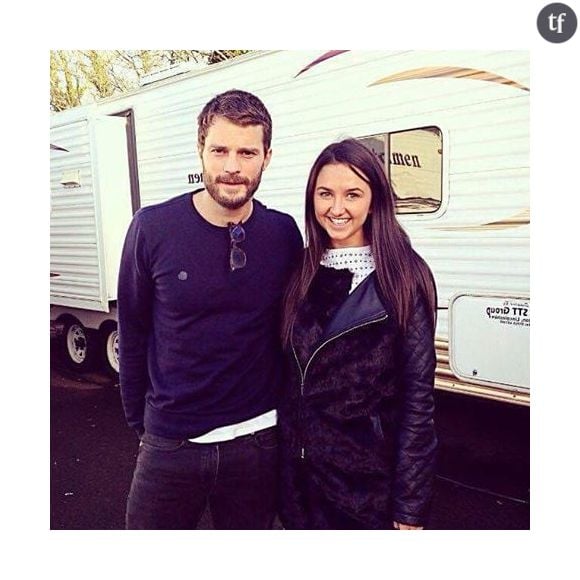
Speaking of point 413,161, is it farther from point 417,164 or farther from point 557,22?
point 557,22

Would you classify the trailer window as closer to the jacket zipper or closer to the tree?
the tree

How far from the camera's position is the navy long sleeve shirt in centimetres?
157

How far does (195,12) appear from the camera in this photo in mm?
1889

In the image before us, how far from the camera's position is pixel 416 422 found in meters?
1.54

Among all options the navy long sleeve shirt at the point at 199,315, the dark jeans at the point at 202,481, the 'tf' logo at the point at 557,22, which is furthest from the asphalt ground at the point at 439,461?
the 'tf' logo at the point at 557,22

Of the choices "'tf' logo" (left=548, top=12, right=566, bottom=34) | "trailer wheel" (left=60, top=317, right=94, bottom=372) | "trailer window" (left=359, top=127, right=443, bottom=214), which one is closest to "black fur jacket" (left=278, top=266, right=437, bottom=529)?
"trailer window" (left=359, top=127, right=443, bottom=214)

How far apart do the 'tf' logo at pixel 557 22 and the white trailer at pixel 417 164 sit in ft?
0.34

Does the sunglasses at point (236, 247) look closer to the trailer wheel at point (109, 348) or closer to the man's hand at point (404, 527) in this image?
the man's hand at point (404, 527)

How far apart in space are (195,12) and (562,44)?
1.18m

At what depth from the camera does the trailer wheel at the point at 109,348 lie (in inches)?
107
